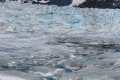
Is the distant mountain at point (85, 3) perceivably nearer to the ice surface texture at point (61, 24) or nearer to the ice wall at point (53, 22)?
the ice wall at point (53, 22)

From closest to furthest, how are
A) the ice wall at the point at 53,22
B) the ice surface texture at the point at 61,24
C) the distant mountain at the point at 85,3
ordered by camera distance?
the ice surface texture at the point at 61,24
the ice wall at the point at 53,22
the distant mountain at the point at 85,3

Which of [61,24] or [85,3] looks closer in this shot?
[61,24]

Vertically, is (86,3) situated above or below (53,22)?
above

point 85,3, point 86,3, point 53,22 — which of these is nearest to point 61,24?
point 53,22

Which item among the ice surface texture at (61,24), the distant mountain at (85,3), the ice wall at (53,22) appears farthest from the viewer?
the distant mountain at (85,3)

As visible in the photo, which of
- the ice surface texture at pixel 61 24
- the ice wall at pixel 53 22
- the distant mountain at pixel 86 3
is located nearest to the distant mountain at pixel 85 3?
the distant mountain at pixel 86 3

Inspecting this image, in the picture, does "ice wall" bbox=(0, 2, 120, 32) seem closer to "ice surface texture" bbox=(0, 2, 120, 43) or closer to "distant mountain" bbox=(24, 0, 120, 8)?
"ice surface texture" bbox=(0, 2, 120, 43)

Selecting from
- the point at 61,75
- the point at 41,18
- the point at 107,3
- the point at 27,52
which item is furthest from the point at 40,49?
the point at 107,3

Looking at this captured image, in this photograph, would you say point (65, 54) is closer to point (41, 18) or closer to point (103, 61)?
point (103, 61)

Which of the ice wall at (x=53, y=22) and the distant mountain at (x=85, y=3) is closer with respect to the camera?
the ice wall at (x=53, y=22)

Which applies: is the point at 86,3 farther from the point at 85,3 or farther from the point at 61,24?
the point at 61,24

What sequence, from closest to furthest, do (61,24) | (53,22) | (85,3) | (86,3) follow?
(61,24) < (53,22) < (85,3) < (86,3)
